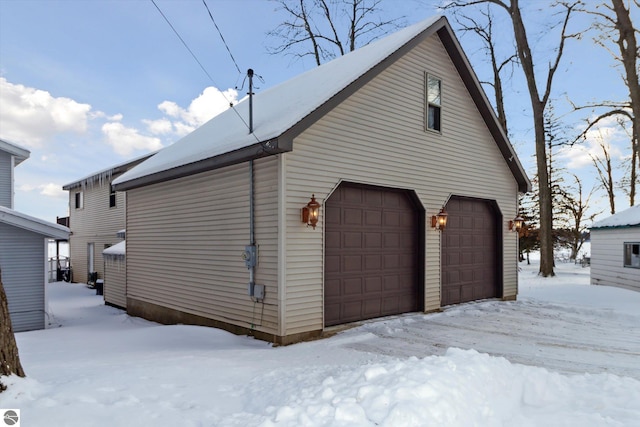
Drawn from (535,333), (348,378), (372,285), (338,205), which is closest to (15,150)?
(338,205)

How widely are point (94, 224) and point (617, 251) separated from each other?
23058mm

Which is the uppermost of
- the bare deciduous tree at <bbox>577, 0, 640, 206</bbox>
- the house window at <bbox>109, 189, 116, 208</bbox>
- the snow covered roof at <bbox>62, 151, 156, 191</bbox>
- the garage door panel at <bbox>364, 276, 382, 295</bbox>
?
the bare deciduous tree at <bbox>577, 0, 640, 206</bbox>

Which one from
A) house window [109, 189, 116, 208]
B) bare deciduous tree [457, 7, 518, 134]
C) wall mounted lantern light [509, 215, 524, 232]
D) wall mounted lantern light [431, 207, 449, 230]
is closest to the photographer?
wall mounted lantern light [431, 207, 449, 230]

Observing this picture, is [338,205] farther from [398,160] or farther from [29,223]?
[29,223]

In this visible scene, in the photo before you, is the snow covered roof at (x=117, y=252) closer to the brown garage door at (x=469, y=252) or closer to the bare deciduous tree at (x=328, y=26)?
the brown garage door at (x=469, y=252)

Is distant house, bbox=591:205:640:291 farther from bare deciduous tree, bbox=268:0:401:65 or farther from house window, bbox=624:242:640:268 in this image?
bare deciduous tree, bbox=268:0:401:65

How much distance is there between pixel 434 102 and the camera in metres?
9.98

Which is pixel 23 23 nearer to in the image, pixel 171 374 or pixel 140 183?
pixel 140 183

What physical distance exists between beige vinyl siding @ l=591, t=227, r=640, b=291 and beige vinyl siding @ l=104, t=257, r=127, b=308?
56.1 feet

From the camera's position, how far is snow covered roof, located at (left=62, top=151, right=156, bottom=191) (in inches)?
712

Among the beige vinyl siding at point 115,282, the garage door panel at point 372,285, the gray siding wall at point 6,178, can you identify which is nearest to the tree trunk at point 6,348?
the garage door panel at point 372,285

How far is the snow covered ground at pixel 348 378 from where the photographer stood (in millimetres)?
3480

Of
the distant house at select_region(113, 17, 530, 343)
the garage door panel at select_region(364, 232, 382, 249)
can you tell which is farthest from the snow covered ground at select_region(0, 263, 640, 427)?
the garage door panel at select_region(364, 232, 382, 249)

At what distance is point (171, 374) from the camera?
15.6ft
